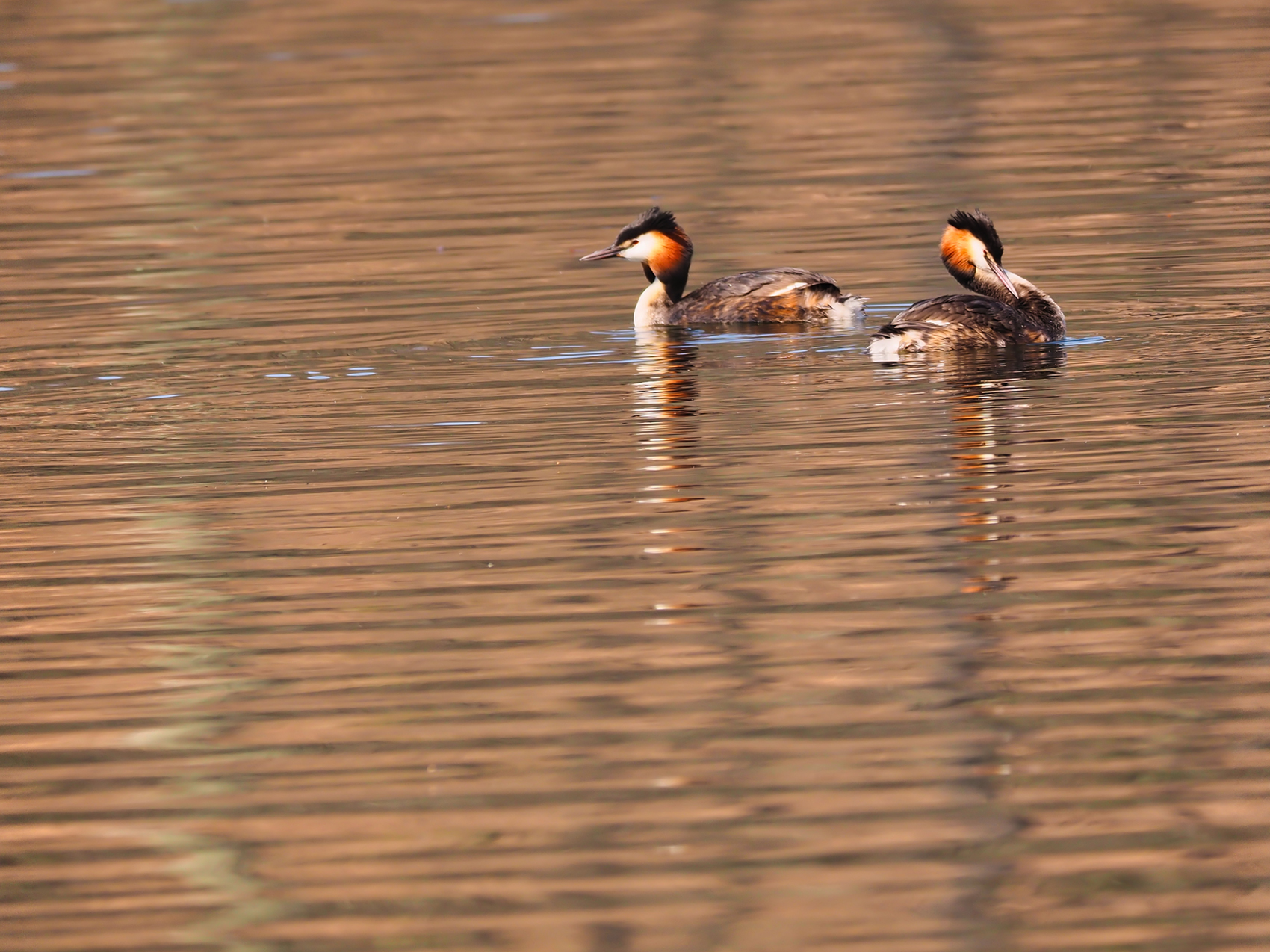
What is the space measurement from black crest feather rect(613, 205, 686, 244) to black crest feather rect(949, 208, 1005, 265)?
96.5 inches

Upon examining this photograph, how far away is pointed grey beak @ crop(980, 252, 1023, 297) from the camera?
14180 mm

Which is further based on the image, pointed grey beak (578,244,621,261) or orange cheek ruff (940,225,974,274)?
pointed grey beak (578,244,621,261)

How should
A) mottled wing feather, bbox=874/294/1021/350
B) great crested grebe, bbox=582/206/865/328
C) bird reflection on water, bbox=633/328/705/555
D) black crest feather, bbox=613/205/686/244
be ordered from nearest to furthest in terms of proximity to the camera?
bird reflection on water, bbox=633/328/705/555 → mottled wing feather, bbox=874/294/1021/350 → great crested grebe, bbox=582/206/865/328 → black crest feather, bbox=613/205/686/244

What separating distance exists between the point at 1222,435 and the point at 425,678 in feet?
14.4

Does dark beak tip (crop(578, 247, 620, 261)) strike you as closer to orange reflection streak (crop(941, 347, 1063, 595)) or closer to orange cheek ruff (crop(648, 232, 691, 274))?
orange cheek ruff (crop(648, 232, 691, 274))

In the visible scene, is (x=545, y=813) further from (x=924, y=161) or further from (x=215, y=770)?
(x=924, y=161)

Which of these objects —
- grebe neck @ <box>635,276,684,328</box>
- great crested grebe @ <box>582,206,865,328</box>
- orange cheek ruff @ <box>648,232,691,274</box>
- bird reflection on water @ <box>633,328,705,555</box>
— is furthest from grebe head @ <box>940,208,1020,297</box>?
orange cheek ruff @ <box>648,232,691,274</box>

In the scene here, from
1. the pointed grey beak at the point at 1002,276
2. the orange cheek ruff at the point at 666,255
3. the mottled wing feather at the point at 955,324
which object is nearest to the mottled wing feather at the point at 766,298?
the orange cheek ruff at the point at 666,255

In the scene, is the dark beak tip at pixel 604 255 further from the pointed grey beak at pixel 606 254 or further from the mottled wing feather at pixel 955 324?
the mottled wing feather at pixel 955 324

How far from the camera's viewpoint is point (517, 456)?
11.2m

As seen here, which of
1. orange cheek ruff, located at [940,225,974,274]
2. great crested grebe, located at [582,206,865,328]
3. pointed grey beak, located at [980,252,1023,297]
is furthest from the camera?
great crested grebe, located at [582,206,865,328]

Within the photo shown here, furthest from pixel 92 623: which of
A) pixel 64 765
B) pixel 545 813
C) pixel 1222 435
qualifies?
pixel 1222 435

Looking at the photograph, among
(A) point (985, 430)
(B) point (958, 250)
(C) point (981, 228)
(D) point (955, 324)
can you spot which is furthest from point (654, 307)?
(A) point (985, 430)

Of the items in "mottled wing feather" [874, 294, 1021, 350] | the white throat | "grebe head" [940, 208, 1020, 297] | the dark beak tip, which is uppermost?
the dark beak tip
